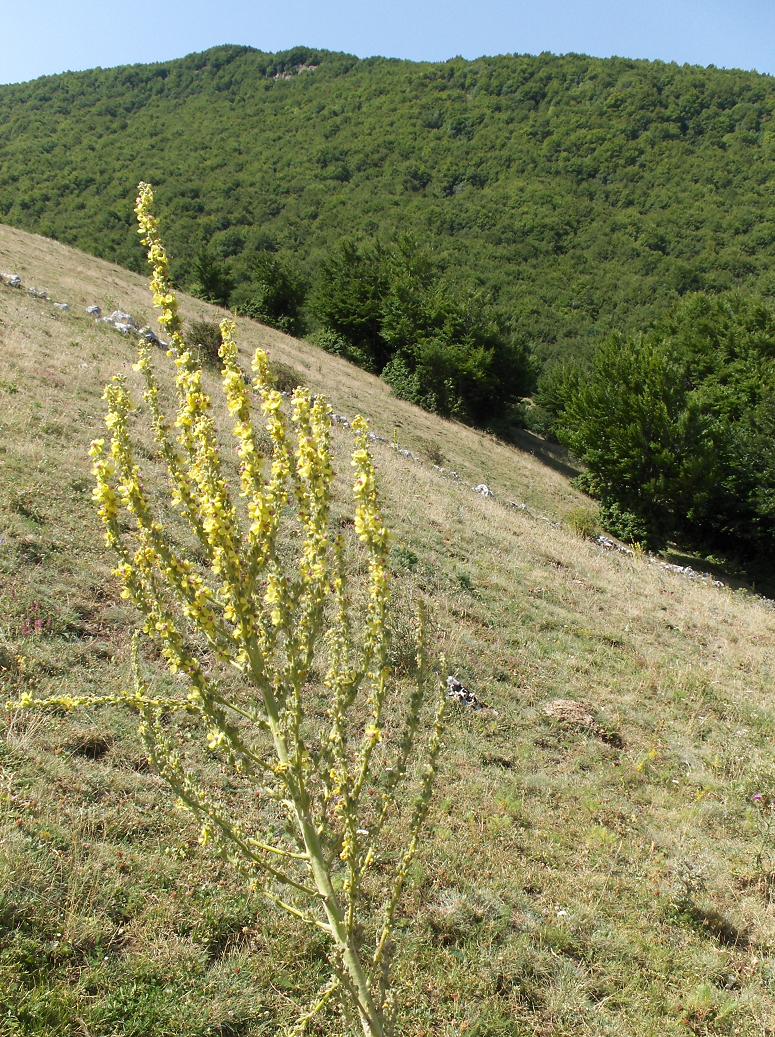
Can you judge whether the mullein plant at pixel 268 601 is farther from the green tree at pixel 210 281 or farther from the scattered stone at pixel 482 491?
the green tree at pixel 210 281

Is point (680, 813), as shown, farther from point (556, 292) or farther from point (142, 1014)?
point (556, 292)

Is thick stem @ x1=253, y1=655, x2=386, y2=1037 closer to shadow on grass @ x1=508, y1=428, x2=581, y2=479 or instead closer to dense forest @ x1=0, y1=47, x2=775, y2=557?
dense forest @ x1=0, y1=47, x2=775, y2=557

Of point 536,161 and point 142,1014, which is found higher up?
point 536,161

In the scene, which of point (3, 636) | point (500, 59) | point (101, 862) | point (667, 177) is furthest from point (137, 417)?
point (500, 59)

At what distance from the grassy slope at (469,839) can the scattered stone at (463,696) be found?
0.20 meters

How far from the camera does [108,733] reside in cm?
521

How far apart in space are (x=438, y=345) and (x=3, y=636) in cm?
2880

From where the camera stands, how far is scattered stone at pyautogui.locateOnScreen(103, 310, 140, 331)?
62.1ft

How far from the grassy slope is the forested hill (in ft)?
150

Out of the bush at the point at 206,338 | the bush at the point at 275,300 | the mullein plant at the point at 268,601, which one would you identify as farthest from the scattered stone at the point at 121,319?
Answer: the mullein plant at the point at 268,601

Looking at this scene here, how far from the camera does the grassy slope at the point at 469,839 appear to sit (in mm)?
3686

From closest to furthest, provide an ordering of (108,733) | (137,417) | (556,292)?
(108,733) < (137,417) < (556,292)

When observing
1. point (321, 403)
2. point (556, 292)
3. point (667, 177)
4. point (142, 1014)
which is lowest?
point (142, 1014)

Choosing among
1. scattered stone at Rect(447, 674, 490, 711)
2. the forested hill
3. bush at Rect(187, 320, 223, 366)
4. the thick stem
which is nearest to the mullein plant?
the thick stem
